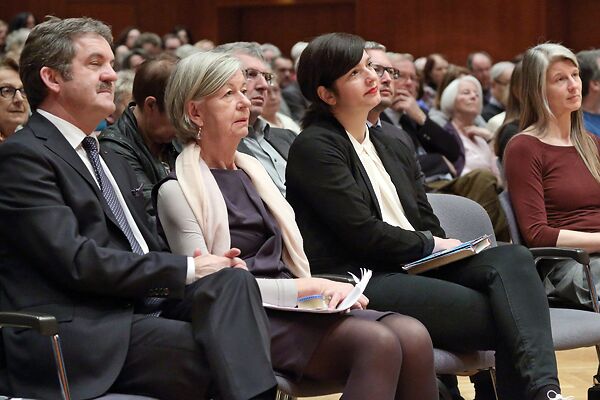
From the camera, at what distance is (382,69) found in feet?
14.5

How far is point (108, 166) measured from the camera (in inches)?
111

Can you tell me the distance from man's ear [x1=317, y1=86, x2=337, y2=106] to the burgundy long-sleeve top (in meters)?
0.84

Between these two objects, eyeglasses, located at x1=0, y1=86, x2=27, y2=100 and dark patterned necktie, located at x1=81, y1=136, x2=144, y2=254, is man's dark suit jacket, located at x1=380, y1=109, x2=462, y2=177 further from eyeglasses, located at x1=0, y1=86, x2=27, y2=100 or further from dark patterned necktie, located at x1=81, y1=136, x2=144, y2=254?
dark patterned necktie, located at x1=81, y1=136, x2=144, y2=254

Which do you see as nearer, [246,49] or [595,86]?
[246,49]

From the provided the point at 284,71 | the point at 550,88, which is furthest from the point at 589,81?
the point at 284,71

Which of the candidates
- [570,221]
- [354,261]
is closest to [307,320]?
[354,261]

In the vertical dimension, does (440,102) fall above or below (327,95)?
below

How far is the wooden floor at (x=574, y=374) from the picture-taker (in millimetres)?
4104

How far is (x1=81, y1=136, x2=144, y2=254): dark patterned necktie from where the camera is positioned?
2695 mm

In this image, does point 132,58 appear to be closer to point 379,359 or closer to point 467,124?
point 467,124

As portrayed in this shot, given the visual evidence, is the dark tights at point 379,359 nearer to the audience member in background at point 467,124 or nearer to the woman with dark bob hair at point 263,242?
the woman with dark bob hair at point 263,242

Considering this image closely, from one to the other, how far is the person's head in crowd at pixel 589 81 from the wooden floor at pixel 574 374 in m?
1.18

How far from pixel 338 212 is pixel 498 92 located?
594cm

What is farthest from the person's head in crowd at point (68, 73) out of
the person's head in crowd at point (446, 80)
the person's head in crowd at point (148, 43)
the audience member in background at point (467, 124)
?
the person's head in crowd at point (148, 43)
